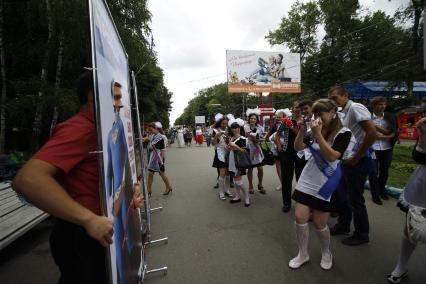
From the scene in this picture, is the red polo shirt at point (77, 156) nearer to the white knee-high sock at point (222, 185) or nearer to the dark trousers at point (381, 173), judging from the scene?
the white knee-high sock at point (222, 185)

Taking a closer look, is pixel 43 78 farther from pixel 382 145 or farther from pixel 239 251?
pixel 382 145

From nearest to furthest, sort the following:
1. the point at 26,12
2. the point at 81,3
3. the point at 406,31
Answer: the point at 81,3
the point at 26,12
the point at 406,31

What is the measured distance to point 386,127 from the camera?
16.7ft

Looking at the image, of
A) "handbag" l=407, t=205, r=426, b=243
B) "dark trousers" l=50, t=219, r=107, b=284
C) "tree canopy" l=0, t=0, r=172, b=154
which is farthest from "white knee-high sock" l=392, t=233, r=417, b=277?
"tree canopy" l=0, t=0, r=172, b=154

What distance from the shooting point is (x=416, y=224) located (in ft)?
7.32

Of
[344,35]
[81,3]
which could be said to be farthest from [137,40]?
[344,35]

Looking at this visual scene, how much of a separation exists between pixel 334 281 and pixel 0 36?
9.19m

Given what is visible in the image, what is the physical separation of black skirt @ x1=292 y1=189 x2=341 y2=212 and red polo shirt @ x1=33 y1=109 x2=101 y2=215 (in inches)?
81.6

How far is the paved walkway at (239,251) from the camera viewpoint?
285cm

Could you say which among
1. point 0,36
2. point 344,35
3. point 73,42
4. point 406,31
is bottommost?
point 73,42

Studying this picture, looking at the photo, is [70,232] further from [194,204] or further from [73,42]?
[73,42]

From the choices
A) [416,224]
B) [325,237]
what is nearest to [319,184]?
[325,237]

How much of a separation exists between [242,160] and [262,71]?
19.3 meters

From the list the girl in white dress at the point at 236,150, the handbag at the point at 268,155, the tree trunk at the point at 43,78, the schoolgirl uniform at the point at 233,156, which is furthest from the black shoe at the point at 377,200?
the tree trunk at the point at 43,78
